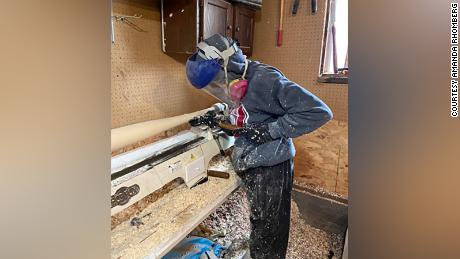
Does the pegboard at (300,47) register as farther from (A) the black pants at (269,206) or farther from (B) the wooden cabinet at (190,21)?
(A) the black pants at (269,206)

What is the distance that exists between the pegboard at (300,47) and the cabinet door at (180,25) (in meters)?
0.99

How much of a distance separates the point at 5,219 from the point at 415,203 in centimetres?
53

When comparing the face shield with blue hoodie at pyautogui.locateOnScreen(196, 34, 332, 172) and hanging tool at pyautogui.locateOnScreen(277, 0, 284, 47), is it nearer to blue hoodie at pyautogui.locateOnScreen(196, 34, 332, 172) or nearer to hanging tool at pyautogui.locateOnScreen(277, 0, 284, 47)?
blue hoodie at pyautogui.locateOnScreen(196, 34, 332, 172)

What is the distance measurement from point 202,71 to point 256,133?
1.42 ft

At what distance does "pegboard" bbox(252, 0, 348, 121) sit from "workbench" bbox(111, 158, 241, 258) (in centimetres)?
116

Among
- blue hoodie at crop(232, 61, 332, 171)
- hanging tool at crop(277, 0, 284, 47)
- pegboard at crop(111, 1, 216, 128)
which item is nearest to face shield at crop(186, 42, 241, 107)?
blue hoodie at crop(232, 61, 332, 171)

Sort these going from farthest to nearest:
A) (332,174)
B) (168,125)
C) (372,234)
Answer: (332,174)
(168,125)
(372,234)

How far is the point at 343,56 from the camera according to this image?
2.25m

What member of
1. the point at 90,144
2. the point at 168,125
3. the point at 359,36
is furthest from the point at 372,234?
the point at 168,125

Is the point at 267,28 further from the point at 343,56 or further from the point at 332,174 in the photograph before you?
the point at 332,174

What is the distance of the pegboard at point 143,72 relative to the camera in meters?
1.50

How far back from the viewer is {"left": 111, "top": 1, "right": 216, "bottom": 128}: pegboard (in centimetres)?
150

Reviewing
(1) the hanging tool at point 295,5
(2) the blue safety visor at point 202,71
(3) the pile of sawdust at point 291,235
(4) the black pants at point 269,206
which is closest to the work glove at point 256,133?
(4) the black pants at point 269,206

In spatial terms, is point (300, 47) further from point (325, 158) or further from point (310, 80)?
point (325, 158)
